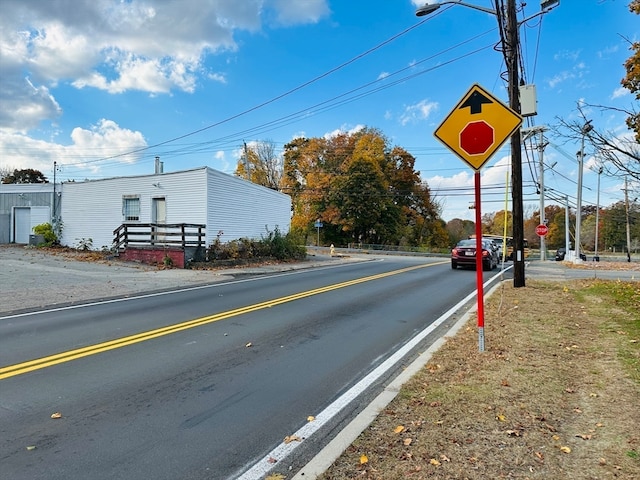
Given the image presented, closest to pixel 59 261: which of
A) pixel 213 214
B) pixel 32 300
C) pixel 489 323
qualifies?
pixel 213 214

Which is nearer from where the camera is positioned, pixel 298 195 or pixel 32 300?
pixel 32 300

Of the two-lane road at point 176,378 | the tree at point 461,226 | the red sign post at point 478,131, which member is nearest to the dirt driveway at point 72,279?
the two-lane road at point 176,378

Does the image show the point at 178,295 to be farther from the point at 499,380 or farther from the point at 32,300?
the point at 499,380

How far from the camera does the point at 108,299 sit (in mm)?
10328

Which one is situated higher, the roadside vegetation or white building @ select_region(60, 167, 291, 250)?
white building @ select_region(60, 167, 291, 250)

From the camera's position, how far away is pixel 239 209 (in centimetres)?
2245

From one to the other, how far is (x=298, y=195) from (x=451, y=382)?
50125 millimetres

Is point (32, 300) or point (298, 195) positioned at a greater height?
point (298, 195)

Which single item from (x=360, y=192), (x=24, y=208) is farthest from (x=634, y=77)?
(x=360, y=192)

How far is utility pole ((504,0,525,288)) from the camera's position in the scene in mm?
11547

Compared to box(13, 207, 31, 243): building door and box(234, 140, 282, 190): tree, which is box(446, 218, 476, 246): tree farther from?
box(13, 207, 31, 243): building door

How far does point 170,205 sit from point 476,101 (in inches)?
716

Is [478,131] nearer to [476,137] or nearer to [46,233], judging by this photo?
[476,137]

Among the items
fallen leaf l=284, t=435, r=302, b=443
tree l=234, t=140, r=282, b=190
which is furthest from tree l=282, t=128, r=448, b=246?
fallen leaf l=284, t=435, r=302, b=443
